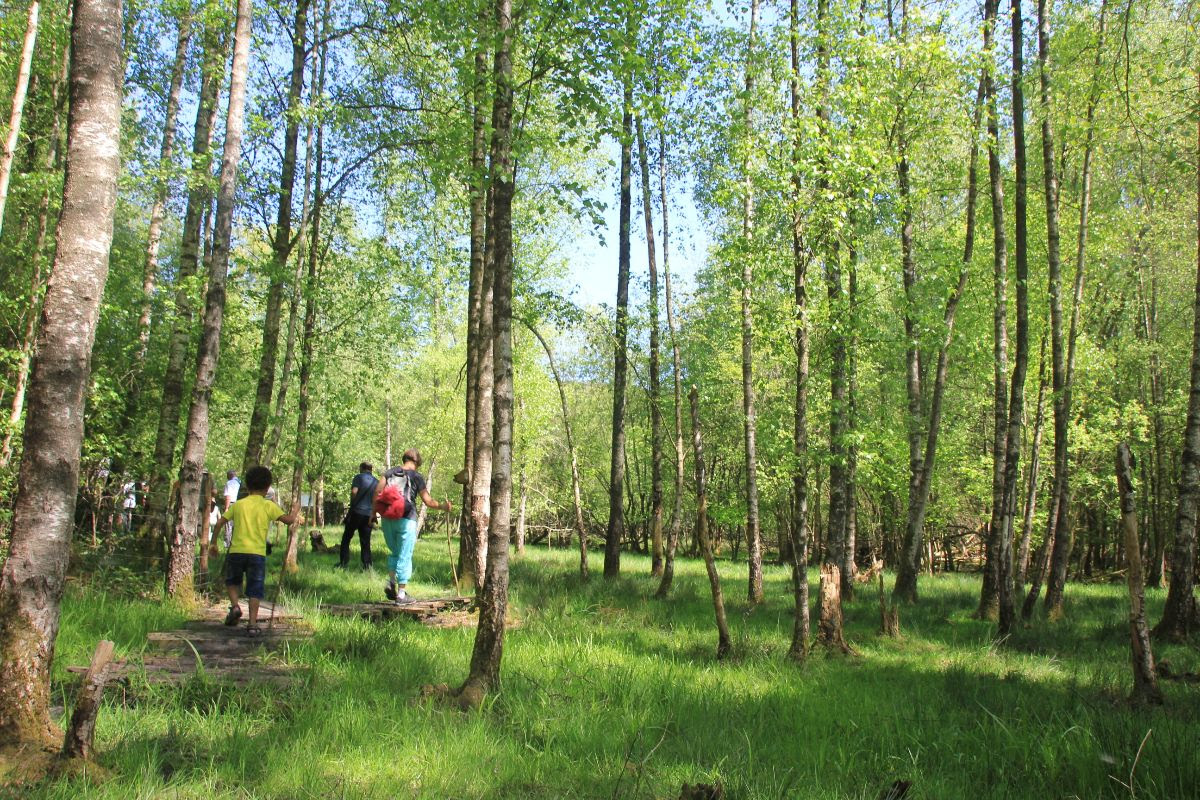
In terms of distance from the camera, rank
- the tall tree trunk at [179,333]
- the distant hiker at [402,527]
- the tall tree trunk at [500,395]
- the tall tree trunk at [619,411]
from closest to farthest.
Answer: the tall tree trunk at [500,395], the distant hiker at [402,527], the tall tree trunk at [179,333], the tall tree trunk at [619,411]

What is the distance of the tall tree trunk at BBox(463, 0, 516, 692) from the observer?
18.3ft

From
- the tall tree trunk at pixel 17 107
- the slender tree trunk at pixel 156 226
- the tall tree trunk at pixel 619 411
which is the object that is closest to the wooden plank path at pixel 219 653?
the tall tree trunk at pixel 17 107

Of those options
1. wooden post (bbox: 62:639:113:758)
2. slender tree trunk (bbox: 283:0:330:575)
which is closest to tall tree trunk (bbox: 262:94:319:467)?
slender tree trunk (bbox: 283:0:330:575)

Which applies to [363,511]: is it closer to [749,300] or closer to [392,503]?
[392,503]

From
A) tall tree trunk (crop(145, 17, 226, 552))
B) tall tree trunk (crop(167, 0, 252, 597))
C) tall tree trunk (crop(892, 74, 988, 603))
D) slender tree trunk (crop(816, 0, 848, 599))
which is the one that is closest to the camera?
tall tree trunk (crop(167, 0, 252, 597))

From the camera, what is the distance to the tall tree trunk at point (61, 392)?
3580 millimetres

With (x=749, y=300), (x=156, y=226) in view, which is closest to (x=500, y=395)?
(x=749, y=300)

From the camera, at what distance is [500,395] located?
5738 millimetres

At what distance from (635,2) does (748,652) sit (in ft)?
21.7

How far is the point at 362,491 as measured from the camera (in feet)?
44.7

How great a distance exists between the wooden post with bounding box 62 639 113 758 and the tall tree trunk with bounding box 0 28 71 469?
6.53m

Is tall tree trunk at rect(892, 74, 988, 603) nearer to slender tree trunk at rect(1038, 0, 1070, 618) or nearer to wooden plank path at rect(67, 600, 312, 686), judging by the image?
slender tree trunk at rect(1038, 0, 1070, 618)

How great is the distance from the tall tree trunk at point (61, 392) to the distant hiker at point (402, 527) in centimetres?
562

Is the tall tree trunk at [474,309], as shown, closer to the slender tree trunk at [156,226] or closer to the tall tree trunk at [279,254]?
the tall tree trunk at [279,254]
